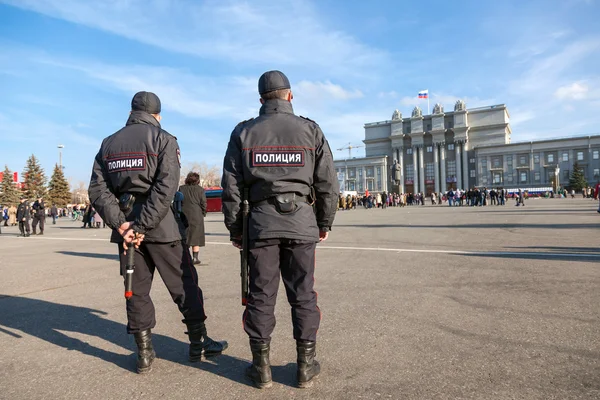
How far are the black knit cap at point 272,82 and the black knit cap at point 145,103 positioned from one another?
94cm

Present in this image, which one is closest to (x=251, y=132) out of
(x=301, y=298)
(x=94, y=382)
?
(x=301, y=298)

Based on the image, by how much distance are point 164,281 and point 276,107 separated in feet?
5.03

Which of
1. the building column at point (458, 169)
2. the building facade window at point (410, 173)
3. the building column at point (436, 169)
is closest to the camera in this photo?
the building column at point (458, 169)

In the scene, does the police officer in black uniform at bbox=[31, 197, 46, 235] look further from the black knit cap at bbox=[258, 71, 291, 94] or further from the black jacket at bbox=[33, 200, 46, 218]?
the black knit cap at bbox=[258, 71, 291, 94]

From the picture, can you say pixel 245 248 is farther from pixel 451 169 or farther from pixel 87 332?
pixel 451 169

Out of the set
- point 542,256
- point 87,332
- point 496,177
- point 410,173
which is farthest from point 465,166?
point 87,332

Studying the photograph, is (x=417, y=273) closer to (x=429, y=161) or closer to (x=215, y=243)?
(x=215, y=243)

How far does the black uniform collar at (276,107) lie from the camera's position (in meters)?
2.97

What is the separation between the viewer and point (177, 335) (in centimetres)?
381

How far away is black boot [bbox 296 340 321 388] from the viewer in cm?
269

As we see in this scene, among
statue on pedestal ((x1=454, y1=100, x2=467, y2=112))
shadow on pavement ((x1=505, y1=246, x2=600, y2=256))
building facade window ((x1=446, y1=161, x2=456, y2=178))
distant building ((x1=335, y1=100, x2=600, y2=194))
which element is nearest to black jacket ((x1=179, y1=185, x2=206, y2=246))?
shadow on pavement ((x1=505, y1=246, x2=600, y2=256))

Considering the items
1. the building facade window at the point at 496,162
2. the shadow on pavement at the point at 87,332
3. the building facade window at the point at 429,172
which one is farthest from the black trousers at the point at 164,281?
the building facade window at the point at 429,172

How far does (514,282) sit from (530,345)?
8.18 feet

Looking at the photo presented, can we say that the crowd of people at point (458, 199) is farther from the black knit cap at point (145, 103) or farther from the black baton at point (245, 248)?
the black baton at point (245, 248)
